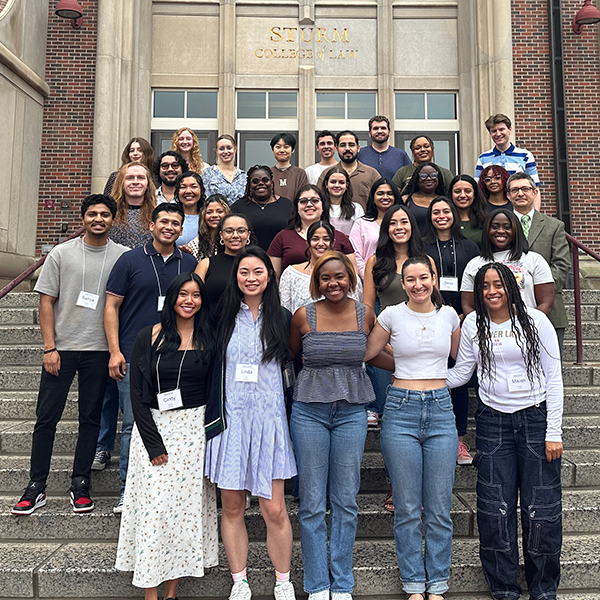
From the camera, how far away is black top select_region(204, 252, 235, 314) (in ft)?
13.2

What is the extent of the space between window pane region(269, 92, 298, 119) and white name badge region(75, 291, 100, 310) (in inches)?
346

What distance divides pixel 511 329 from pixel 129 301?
2514 mm

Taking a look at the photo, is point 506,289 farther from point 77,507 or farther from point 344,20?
point 344,20

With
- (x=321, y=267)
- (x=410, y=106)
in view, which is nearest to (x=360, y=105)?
(x=410, y=106)

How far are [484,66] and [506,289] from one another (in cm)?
912

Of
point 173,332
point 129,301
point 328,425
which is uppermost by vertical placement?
point 129,301

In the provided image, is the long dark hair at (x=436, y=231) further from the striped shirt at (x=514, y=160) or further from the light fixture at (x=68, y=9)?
the light fixture at (x=68, y=9)

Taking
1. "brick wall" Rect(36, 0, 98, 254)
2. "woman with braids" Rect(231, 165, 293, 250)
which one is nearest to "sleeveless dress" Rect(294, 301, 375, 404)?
"woman with braids" Rect(231, 165, 293, 250)

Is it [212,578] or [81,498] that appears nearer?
[212,578]

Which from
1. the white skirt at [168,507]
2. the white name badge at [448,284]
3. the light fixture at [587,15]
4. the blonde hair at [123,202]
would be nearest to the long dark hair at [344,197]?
the white name badge at [448,284]

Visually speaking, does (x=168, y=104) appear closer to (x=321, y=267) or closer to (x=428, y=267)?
(x=321, y=267)

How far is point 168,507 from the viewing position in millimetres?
3256

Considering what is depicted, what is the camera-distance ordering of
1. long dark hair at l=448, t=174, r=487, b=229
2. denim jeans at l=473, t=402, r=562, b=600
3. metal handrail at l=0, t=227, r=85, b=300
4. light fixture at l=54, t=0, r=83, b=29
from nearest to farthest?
1. denim jeans at l=473, t=402, r=562, b=600
2. long dark hair at l=448, t=174, r=487, b=229
3. metal handrail at l=0, t=227, r=85, b=300
4. light fixture at l=54, t=0, r=83, b=29

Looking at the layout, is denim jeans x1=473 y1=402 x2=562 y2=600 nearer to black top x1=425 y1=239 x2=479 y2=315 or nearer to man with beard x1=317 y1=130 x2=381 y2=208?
black top x1=425 y1=239 x2=479 y2=315
